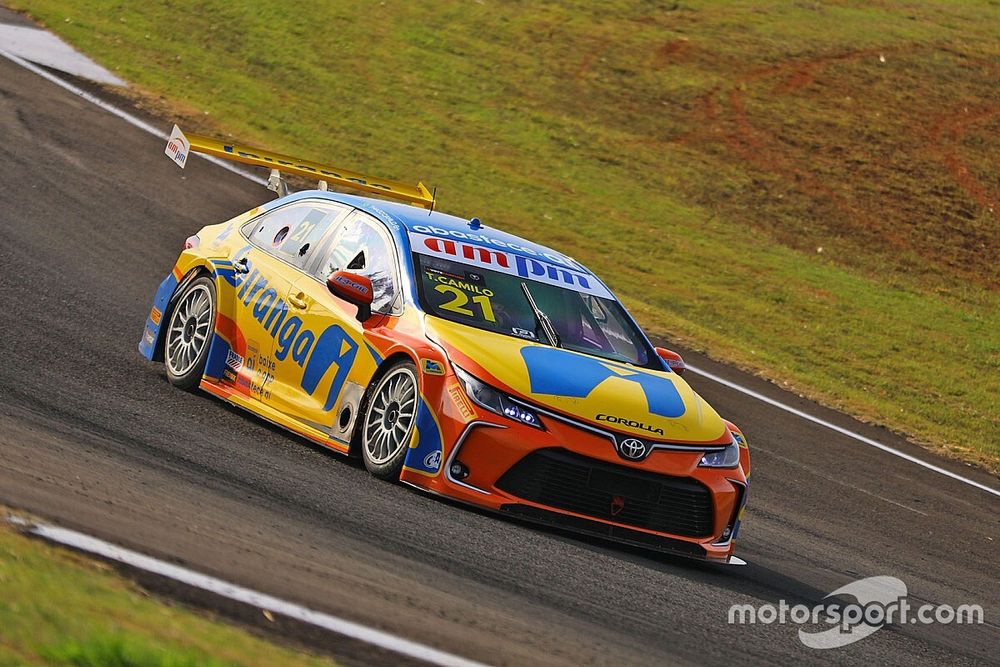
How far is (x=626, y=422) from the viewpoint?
7.89m

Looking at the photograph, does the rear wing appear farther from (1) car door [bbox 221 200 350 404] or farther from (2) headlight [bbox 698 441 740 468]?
(2) headlight [bbox 698 441 740 468]

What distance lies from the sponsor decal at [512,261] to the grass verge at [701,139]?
545 cm

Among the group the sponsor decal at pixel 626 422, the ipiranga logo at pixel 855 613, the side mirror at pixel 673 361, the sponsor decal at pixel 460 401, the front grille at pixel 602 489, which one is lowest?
the ipiranga logo at pixel 855 613

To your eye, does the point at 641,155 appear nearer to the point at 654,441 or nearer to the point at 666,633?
the point at 654,441

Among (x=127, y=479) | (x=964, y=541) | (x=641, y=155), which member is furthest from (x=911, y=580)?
(x=641, y=155)

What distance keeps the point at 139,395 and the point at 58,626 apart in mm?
5327

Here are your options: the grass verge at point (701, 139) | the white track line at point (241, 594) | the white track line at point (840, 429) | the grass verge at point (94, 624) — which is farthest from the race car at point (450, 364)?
the grass verge at point (701, 139)

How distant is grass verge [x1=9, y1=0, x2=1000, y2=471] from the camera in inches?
684

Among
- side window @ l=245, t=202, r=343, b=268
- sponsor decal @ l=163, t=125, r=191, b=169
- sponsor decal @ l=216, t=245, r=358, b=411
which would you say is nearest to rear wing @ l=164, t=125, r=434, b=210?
sponsor decal @ l=163, t=125, r=191, b=169

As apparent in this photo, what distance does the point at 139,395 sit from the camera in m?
9.57

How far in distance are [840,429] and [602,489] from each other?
20.3 feet

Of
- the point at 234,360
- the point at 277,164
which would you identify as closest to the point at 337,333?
the point at 234,360

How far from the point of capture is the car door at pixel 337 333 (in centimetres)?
862

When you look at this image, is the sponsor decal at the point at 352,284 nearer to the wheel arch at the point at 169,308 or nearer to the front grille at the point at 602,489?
the front grille at the point at 602,489
